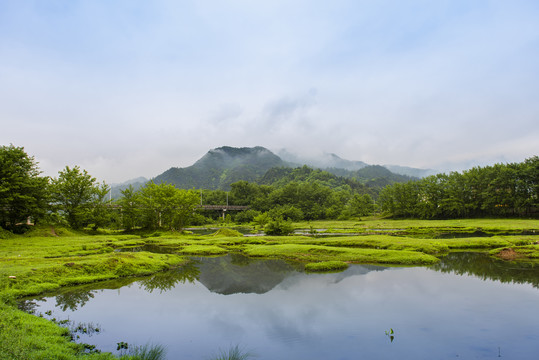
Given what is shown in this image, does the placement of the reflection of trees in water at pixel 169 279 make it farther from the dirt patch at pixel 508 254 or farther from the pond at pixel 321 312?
the dirt patch at pixel 508 254

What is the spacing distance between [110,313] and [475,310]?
715 inches

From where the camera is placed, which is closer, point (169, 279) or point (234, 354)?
point (234, 354)

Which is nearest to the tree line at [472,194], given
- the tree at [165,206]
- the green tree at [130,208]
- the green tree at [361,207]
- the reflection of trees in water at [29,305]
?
the green tree at [361,207]

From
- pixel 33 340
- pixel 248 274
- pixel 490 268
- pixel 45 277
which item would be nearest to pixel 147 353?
pixel 33 340

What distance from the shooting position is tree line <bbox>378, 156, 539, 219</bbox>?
7619cm

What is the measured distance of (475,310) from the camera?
14.7 m

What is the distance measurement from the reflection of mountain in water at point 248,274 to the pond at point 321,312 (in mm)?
148

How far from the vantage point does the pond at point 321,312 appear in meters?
11.1

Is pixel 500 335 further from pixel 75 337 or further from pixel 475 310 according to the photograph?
pixel 75 337

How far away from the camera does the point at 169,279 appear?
22.4 metres

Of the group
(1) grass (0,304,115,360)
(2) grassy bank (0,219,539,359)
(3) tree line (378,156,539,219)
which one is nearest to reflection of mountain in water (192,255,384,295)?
(2) grassy bank (0,219,539,359)

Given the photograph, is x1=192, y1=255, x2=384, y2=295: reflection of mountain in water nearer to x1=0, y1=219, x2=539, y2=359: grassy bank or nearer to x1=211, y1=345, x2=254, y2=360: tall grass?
x1=0, y1=219, x2=539, y2=359: grassy bank

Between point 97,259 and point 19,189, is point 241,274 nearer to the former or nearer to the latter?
point 97,259

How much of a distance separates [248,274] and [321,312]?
10.5 metres
